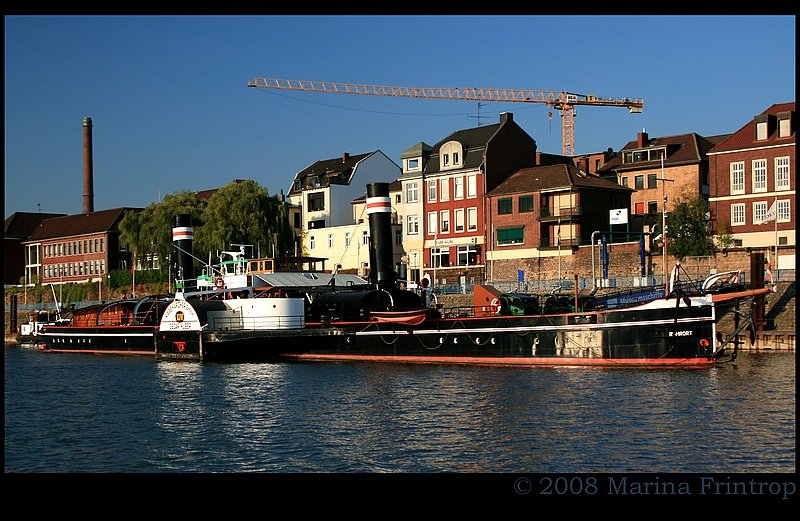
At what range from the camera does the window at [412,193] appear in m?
94.8

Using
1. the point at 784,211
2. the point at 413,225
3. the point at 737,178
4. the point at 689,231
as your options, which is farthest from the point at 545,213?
the point at 784,211

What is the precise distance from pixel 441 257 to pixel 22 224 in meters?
74.2

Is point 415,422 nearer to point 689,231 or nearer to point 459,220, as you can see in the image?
point 689,231

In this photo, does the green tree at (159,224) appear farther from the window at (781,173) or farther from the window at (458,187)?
the window at (781,173)

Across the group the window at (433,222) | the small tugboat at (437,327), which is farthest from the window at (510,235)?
the small tugboat at (437,327)

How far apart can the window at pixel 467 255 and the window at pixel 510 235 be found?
287 centimetres

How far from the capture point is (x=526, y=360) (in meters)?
43.9

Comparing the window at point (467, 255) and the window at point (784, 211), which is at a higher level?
the window at point (784, 211)

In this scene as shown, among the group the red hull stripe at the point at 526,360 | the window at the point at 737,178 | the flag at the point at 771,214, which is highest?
the window at the point at 737,178

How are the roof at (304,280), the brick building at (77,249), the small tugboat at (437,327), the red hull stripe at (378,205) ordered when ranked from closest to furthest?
the small tugboat at (437,327) → the red hull stripe at (378,205) → the roof at (304,280) → the brick building at (77,249)

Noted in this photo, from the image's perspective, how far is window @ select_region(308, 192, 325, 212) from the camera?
106m

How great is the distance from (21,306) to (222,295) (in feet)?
229

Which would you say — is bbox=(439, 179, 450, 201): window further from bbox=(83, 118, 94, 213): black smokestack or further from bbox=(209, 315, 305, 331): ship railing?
bbox=(83, 118, 94, 213): black smokestack
